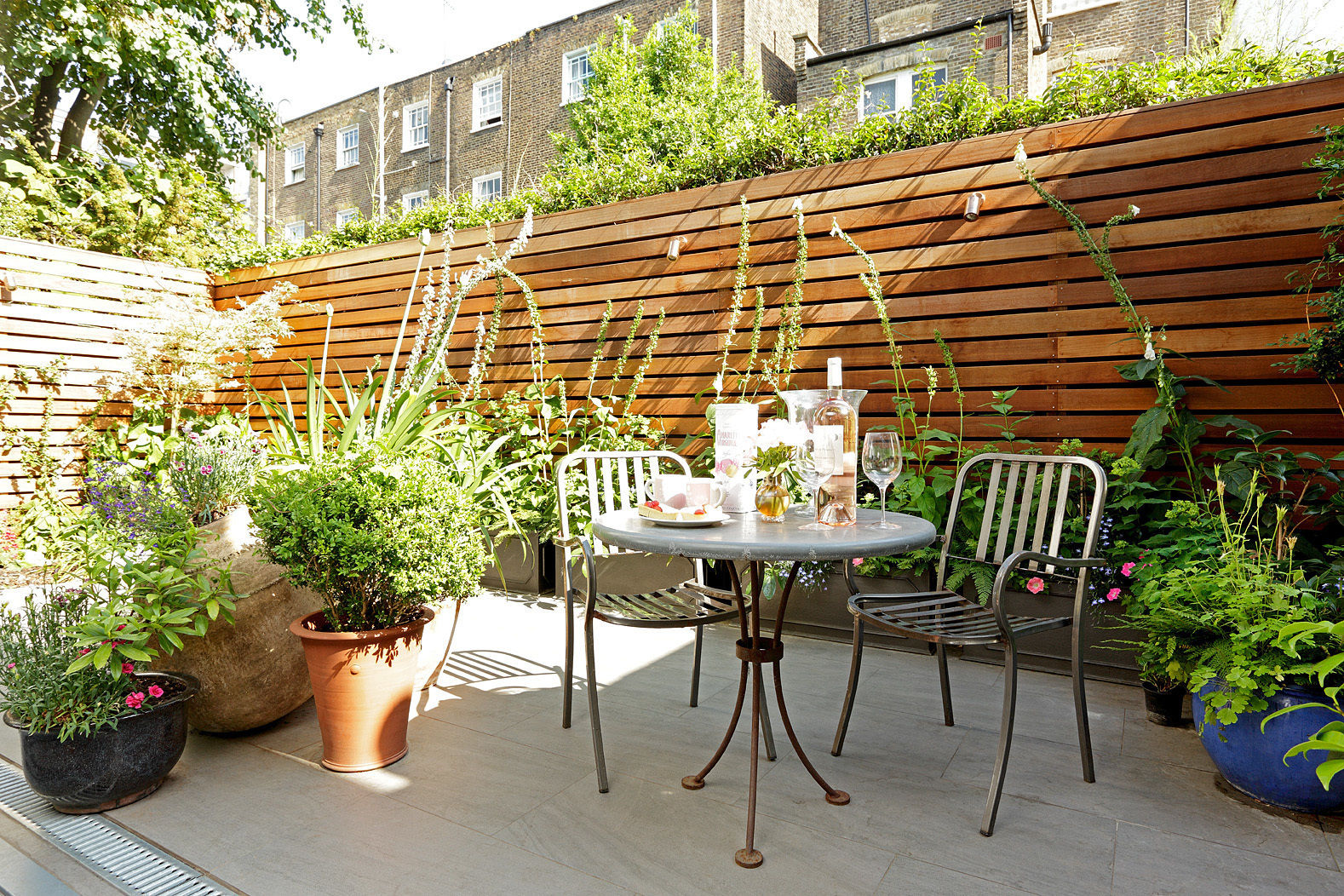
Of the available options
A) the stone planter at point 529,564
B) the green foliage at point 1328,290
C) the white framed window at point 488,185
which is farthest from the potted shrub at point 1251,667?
the white framed window at point 488,185

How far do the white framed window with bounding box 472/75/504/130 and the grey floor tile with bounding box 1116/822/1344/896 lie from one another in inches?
649

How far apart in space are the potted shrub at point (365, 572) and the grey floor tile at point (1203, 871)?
1.80 metres

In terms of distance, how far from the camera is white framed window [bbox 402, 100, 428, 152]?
1675 cm

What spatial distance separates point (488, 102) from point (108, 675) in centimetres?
1620

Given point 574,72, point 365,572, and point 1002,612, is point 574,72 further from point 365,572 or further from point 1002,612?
point 1002,612

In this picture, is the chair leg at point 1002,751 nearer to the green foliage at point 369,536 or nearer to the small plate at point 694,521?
the small plate at point 694,521

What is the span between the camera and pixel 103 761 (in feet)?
5.95

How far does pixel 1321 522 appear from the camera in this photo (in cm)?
245

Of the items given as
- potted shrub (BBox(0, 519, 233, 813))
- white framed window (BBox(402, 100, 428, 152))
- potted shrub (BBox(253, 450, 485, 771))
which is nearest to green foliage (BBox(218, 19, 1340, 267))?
potted shrub (BBox(253, 450, 485, 771))

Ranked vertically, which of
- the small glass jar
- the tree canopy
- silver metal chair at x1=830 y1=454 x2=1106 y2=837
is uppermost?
the tree canopy

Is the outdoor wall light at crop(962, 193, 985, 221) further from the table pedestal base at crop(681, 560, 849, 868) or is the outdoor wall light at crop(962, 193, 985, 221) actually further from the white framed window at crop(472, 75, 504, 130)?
the white framed window at crop(472, 75, 504, 130)

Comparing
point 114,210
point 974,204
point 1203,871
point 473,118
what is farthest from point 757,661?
point 473,118

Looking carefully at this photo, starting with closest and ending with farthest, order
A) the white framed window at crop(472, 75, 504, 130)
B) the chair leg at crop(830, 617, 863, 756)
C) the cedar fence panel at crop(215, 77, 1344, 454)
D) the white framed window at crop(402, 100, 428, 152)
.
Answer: the chair leg at crop(830, 617, 863, 756) < the cedar fence panel at crop(215, 77, 1344, 454) < the white framed window at crop(472, 75, 504, 130) < the white framed window at crop(402, 100, 428, 152)

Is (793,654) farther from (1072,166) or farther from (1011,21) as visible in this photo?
(1011,21)
